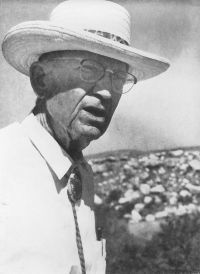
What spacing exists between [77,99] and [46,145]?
0.21 m

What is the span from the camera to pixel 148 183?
4730 mm

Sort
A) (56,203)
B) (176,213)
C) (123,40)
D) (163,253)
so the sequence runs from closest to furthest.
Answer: (56,203) < (123,40) < (163,253) < (176,213)

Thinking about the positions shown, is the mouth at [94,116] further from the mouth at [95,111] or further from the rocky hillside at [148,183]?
the rocky hillside at [148,183]

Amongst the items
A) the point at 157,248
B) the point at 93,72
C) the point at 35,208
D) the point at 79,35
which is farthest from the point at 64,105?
the point at 157,248

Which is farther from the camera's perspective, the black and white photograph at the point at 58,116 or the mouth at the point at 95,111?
the mouth at the point at 95,111

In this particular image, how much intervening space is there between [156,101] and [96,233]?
2521mm

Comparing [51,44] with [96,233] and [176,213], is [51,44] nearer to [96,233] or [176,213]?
[96,233]

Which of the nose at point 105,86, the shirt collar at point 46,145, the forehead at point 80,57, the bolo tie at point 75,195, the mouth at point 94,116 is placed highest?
the forehead at point 80,57

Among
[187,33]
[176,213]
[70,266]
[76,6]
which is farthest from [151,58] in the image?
[176,213]

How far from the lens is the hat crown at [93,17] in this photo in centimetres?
181

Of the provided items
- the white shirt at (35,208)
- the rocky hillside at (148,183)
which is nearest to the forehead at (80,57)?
the white shirt at (35,208)

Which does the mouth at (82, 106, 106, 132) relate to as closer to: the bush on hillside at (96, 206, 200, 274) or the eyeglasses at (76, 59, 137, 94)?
the eyeglasses at (76, 59, 137, 94)

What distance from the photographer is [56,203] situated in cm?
173

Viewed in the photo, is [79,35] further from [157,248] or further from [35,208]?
[157,248]
